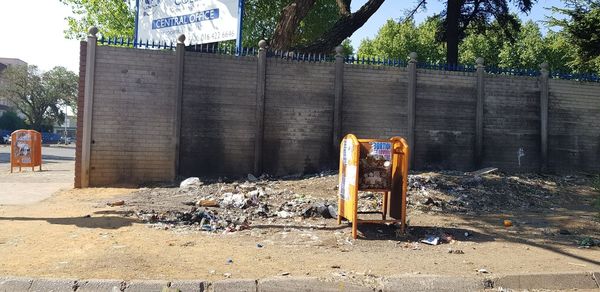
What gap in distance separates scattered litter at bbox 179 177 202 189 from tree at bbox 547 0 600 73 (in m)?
13.5

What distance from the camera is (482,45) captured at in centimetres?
3553

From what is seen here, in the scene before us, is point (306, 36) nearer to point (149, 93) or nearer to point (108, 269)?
point (149, 93)

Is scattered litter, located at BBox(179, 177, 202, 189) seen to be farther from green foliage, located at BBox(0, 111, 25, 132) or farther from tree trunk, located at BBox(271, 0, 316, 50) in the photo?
green foliage, located at BBox(0, 111, 25, 132)

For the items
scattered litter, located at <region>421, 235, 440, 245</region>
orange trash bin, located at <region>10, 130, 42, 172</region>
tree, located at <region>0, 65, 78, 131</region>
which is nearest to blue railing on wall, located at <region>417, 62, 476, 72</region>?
scattered litter, located at <region>421, 235, 440, 245</region>

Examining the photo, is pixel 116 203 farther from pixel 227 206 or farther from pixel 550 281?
pixel 550 281

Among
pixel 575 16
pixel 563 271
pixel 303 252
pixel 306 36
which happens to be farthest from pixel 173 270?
pixel 306 36

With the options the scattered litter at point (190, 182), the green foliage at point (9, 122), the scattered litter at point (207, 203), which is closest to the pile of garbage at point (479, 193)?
the scattered litter at point (207, 203)

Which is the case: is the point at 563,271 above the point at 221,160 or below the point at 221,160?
below

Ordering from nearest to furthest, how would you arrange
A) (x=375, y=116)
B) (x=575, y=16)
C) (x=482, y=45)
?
1. (x=375, y=116)
2. (x=575, y=16)
3. (x=482, y=45)

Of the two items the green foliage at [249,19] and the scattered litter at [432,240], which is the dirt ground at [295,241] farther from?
the green foliage at [249,19]

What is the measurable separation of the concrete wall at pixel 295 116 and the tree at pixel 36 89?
58041mm

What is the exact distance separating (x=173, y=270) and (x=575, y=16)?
16866mm

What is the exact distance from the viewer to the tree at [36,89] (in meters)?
61.4

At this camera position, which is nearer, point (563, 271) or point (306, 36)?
point (563, 271)
